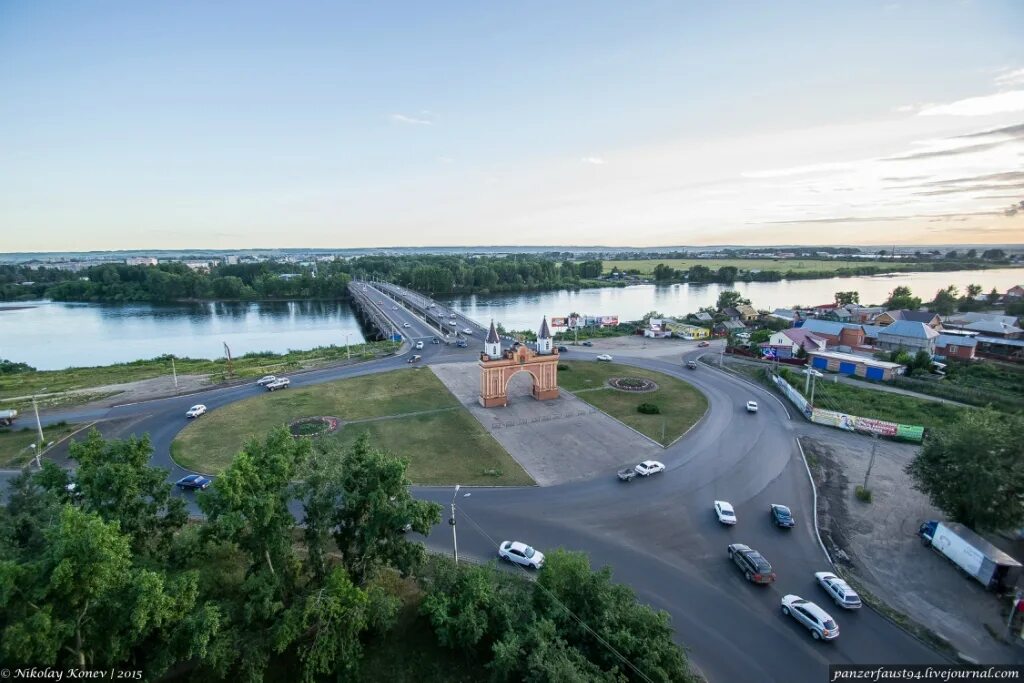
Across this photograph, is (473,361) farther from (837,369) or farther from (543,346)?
(837,369)

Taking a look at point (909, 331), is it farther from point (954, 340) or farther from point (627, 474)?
point (627, 474)

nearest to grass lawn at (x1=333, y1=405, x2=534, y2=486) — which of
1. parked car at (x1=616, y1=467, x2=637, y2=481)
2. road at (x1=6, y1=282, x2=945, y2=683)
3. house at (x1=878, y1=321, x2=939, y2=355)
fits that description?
road at (x1=6, y1=282, x2=945, y2=683)

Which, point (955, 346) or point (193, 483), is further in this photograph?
point (955, 346)

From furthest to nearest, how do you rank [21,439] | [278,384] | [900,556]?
[278,384]
[21,439]
[900,556]

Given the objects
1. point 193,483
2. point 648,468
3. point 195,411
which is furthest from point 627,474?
point 195,411

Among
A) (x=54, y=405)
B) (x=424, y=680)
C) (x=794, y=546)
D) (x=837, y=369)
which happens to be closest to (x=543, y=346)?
(x=794, y=546)

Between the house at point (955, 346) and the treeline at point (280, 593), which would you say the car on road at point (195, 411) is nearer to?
the treeline at point (280, 593)
